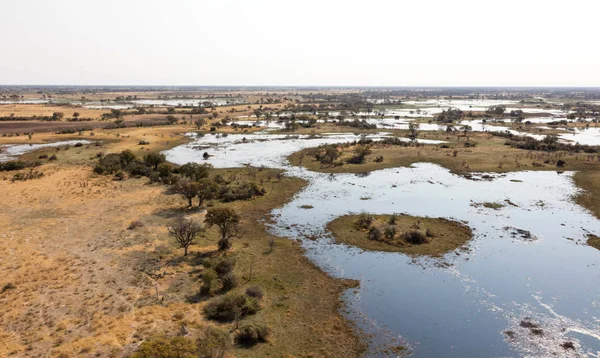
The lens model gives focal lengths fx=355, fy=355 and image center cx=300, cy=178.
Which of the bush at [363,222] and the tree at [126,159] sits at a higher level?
the tree at [126,159]

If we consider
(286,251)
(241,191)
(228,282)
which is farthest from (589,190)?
(228,282)

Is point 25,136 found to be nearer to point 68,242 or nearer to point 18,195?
point 18,195

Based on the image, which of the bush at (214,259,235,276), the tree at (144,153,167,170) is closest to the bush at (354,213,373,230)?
the bush at (214,259,235,276)

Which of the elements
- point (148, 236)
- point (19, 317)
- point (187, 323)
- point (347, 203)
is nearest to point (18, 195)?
point (148, 236)

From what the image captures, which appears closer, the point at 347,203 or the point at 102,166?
the point at 347,203

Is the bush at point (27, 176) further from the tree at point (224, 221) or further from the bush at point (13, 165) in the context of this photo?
the tree at point (224, 221)

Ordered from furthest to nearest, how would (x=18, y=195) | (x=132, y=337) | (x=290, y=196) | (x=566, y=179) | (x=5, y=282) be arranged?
1. (x=566, y=179)
2. (x=290, y=196)
3. (x=18, y=195)
4. (x=5, y=282)
5. (x=132, y=337)

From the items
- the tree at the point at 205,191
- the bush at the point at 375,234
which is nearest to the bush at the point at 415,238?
the bush at the point at 375,234
